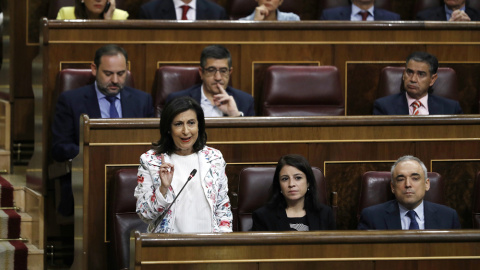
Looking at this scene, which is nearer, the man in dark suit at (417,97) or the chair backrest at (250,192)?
the chair backrest at (250,192)

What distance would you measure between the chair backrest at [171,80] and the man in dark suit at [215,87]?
0.20 feet

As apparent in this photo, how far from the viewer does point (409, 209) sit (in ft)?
5.40

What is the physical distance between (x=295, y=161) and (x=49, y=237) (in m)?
0.59

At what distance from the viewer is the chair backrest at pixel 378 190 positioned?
170 centimetres

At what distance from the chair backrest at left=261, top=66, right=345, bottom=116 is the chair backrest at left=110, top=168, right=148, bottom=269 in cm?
54

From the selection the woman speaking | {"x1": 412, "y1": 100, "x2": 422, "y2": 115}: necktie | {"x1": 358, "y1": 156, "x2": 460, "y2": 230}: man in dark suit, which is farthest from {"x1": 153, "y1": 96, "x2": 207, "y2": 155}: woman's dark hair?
{"x1": 412, "y1": 100, "x2": 422, "y2": 115}: necktie

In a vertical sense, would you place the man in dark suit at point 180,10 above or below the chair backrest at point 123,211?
above

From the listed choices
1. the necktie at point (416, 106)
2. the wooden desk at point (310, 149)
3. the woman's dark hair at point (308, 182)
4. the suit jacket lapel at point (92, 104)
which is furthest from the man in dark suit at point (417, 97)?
the suit jacket lapel at point (92, 104)

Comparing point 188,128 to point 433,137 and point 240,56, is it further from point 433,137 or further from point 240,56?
point 240,56

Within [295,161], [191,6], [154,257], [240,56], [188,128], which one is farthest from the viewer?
[191,6]

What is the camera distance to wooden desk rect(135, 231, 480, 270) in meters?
1.28

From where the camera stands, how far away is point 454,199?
179cm

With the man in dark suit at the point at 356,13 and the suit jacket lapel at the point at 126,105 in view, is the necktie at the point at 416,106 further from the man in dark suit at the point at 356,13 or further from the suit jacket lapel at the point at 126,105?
the suit jacket lapel at the point at 126,105

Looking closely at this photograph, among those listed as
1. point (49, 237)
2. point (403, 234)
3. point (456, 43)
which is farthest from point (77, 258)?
point (456, 43)
